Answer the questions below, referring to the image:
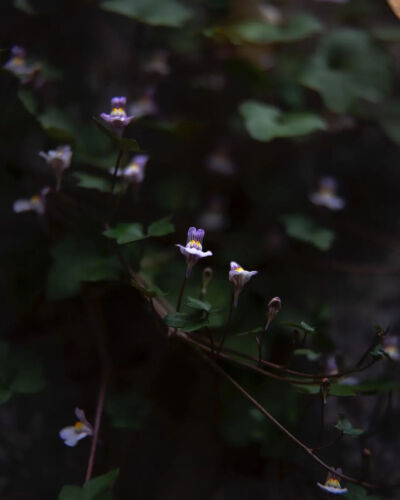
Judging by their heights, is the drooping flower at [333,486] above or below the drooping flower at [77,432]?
above

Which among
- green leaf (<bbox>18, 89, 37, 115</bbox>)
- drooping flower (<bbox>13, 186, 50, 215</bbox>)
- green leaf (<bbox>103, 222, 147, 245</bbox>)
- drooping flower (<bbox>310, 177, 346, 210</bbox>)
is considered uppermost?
green leaf (<bbox>18, 89, 37, 115</bbox>)

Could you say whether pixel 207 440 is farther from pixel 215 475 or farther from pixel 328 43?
pixel 328 43

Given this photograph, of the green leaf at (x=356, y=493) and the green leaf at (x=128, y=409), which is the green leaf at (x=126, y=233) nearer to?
the green leaf at (x=128, y=409)

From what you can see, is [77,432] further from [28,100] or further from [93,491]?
[28,100]

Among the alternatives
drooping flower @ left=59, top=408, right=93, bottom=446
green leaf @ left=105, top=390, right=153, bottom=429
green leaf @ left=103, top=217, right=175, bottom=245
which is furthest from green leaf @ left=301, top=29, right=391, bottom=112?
drooping flower @ left=59, top=408, right=93, bottom=446

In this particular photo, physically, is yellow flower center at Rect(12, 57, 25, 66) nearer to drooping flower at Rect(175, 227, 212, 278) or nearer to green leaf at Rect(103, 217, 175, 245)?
green leaf at Rect(103, 217, 175, 245)

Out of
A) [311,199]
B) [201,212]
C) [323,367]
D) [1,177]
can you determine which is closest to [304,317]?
[323,367]

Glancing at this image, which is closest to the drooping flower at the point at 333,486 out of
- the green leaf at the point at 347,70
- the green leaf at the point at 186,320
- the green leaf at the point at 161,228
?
the green leaf at the point at 186,320
